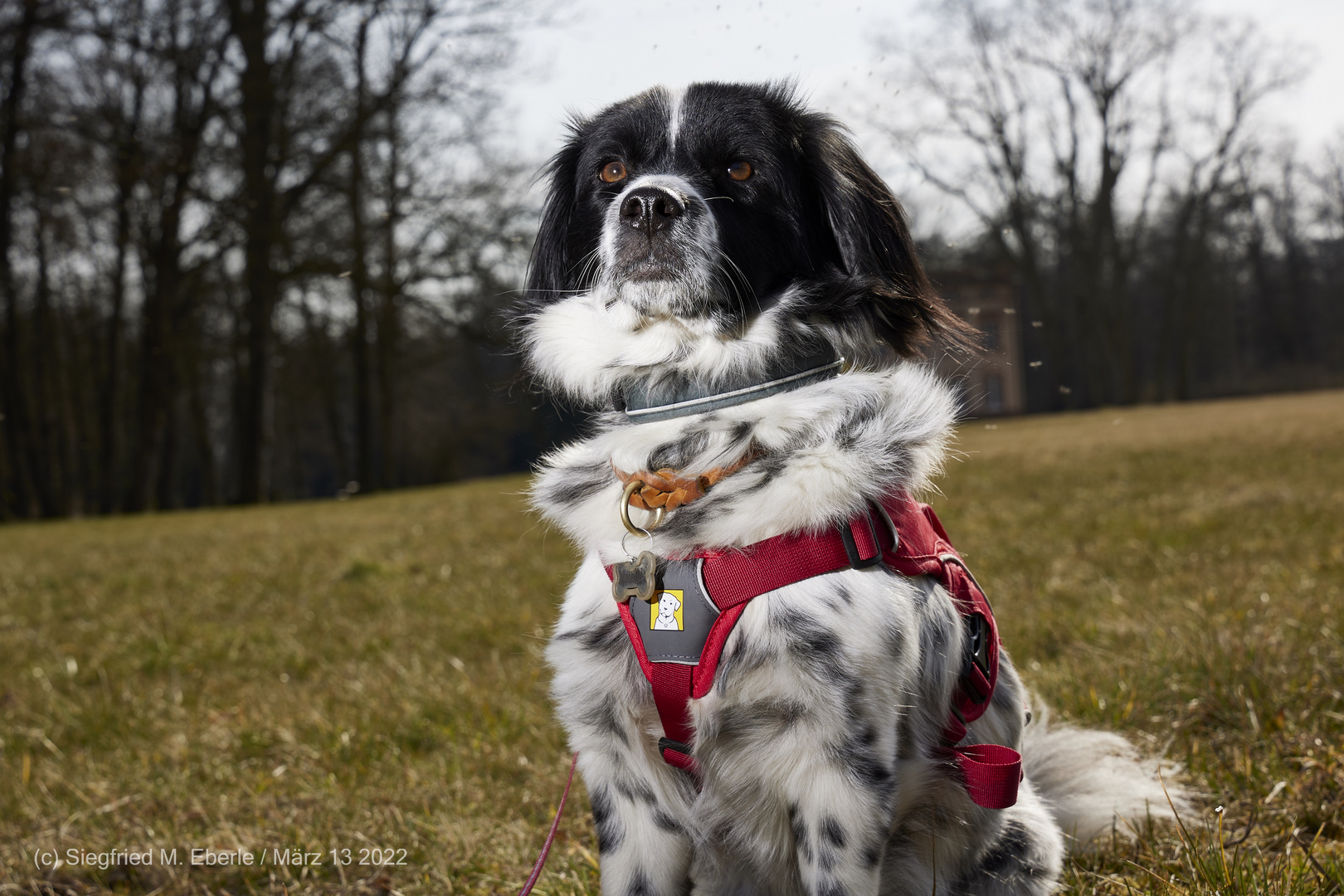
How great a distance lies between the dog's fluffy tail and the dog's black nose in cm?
151

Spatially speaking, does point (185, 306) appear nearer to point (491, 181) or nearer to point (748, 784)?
point (491, 181)

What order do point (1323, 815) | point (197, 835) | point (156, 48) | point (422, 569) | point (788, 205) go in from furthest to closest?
1. point (156, 48)
2. point (422, 569)
3. point (197, 835)
4. point (1323, 815)
5. point (788, 205)

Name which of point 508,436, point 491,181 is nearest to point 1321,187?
point 508,436

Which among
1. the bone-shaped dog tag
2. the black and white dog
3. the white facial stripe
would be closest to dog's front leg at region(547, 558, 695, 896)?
the black and white dog

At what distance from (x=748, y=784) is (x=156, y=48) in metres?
17.2

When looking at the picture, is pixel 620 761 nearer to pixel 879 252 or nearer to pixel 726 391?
pixel 726 391

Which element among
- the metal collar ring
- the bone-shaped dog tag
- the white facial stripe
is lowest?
the bone-shaped dog tag

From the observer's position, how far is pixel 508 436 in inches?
1403

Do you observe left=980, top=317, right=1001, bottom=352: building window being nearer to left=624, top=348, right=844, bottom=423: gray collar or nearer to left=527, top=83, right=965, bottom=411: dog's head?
left=527, top=83, right=965, bottom=411: dog's head

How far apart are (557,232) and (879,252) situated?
784mm

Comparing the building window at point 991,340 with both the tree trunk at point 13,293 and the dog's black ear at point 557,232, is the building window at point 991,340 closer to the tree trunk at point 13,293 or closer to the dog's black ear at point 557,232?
the dog's black ear at point 557,232

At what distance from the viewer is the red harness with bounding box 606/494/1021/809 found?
1.66 meters

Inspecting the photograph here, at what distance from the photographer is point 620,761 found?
1.80 m

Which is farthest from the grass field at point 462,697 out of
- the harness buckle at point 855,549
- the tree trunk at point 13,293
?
the tree trunk at point 13,293
